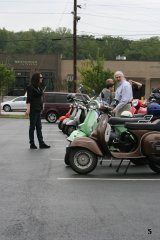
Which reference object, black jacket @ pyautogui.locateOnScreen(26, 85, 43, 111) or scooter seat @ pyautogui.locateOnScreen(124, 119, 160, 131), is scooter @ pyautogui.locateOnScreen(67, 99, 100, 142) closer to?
scooter seat @ pyautogui.locateOnScreen(124, 119, 160, 131)

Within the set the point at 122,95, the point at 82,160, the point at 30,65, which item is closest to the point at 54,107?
the point at 122,95

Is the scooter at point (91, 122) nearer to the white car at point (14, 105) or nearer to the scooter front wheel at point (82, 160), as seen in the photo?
the scooter front wheel at point (82, 160)

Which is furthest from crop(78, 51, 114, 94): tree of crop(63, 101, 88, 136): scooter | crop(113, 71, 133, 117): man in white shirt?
crop(113, 71, 133, 117): man in white shirt

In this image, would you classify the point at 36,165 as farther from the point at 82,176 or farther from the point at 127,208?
the point at 127,208

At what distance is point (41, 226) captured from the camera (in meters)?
5.87

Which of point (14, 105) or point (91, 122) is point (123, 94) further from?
point (14, 105)

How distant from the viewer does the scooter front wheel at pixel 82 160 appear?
9398 mm

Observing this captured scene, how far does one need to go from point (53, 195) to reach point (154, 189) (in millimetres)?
1612

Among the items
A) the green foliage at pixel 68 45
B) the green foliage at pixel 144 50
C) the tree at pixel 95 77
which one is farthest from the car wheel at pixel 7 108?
the green foliage at pixel 144 50

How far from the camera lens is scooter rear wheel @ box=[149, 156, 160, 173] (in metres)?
9.31

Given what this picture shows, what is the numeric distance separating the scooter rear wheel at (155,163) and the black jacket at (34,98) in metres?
4.50

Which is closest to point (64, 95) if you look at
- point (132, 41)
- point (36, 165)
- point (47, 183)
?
point (36, 165)

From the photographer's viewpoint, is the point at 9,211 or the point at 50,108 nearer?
the point at 9,211

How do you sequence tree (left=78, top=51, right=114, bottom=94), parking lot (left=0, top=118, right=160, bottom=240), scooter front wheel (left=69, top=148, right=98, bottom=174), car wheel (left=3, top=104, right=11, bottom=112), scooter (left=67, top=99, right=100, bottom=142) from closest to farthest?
parking lot (left=0, top=118, right=160, bottom=240) < scooter front wheel (left=69, top=148, right=98, bottom=174) < scooter (left=67, top=99, right=100, bottom=142) < tree (left=78, top=51, right=114, bottom=94) < car wheel (left=3, top=104, right=11, bottom=112)
